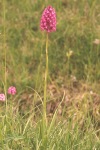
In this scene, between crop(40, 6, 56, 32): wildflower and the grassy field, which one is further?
the grassy field

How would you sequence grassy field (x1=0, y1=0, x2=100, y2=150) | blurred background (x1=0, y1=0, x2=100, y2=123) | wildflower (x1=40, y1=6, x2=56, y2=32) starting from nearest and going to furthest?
1. wildflower (x1=40, y1=6, x2=56, y2=32)
2. grassy field (x1=0, y1=0, x2=100, y2=150)
3. blurred background (x1=0, y1=0, x2=100, y2=123)

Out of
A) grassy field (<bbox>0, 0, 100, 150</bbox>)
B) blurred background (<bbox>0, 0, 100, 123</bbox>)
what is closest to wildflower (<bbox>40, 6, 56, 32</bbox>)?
grassy field (<bbox>0, 0, 100, 150</bbox>)

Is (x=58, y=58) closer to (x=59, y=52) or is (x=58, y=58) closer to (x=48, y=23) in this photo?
(x=59, y=52)

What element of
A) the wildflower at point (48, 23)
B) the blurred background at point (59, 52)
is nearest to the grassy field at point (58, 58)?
the blurred background at point (59, 52)

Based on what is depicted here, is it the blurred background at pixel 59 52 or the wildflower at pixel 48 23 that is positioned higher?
the wildflower at pixel 48 23

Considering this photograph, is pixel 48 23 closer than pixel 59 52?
Yes

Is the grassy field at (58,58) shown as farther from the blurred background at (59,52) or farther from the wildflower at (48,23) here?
the wildflower at (48,23)

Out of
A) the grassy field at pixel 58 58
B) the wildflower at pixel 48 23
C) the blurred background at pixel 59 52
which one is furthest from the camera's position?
the blurred background at pixel 59 52

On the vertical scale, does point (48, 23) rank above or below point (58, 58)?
above

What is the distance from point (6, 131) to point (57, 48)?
194cm

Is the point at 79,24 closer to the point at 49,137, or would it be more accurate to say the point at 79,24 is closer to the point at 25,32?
the point at 25,32

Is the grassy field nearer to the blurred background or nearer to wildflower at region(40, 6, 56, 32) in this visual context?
the blurred background

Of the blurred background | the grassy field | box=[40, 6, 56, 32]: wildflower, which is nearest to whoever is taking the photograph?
box=[40, 6, 56, 32]: wildflower

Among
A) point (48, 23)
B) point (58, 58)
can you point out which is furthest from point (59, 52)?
point (48, 23)
